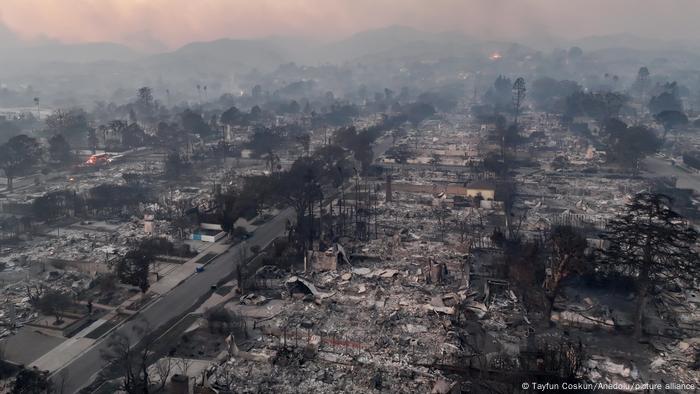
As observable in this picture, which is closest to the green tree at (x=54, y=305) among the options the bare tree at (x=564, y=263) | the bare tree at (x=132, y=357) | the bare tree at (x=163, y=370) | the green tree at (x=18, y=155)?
the bare tree at (x=132, y=357)

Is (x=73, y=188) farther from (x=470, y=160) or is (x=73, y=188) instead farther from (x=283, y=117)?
(x=283, y=117)

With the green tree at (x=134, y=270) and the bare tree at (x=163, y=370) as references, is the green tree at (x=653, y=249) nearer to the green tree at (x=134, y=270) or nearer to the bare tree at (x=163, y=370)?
the bare tree at (x=163, y=370)

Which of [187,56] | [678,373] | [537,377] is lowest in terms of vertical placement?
[678,373]

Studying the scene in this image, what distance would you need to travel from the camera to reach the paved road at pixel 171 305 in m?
11.8

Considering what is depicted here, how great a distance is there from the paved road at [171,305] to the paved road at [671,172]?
26929 mm

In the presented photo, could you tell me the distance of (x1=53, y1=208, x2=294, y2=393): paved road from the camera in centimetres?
1180

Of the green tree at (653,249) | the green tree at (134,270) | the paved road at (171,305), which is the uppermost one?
the green tree at (653,249)

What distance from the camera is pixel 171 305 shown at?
15438mm

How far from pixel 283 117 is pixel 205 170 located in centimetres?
3241

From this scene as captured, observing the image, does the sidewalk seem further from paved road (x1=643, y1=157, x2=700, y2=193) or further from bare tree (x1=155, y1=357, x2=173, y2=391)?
paved road (x1=643, y1=157, x2=700, y2=193)

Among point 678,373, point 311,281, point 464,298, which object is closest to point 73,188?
point 311,281

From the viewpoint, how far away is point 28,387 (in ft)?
33.7

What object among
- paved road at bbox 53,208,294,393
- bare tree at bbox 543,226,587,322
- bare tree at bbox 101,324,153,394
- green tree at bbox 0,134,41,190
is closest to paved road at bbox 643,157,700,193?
bare tree at bbox 543,226,587,322

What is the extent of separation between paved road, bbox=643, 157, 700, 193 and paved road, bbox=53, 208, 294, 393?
1060 inches
